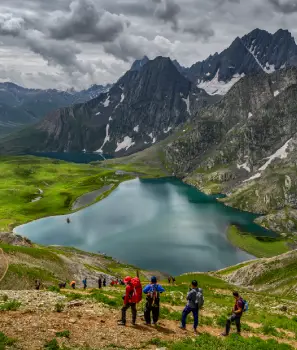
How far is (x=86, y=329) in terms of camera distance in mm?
24781

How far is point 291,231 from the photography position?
7667 inches


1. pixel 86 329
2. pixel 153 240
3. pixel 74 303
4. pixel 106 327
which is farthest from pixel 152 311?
pixel 153 240

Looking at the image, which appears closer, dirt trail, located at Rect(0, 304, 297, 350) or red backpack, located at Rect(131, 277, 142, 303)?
dirt trail, located at Rect(0, 304, 297, 350)

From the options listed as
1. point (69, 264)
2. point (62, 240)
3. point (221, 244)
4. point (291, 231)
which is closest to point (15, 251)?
point (69, 264)

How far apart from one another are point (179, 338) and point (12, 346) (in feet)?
36.7

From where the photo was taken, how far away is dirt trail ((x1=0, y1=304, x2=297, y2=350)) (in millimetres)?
22359

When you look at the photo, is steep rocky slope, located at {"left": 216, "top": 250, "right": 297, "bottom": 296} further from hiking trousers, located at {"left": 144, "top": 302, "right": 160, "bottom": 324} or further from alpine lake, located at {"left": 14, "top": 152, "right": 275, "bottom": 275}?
hiking trousers, located at {"left": 144, "top": 302, "right": 160, "bottom": 324}

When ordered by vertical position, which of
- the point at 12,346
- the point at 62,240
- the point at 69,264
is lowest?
the point at 62,240

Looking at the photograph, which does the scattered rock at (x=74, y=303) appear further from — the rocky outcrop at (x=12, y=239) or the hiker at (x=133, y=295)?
the rocky outcrop at (x=12, y=239)

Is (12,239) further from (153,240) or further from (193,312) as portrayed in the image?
(153,240)

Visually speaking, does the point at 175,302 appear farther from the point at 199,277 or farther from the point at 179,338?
the point at 199,277

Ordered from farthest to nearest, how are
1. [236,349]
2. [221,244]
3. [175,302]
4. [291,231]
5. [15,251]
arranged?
1. [291,231]
2. [221,244]
3. [15,251]
4. [175,302]
5. [236,349]

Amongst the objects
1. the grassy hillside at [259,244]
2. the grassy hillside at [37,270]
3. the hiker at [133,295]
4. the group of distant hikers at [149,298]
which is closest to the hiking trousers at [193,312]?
the group of distant hikers at [149,298]

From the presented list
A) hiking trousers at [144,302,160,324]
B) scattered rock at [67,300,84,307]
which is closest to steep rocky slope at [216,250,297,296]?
hiking trousers at [144,302,160,324]
